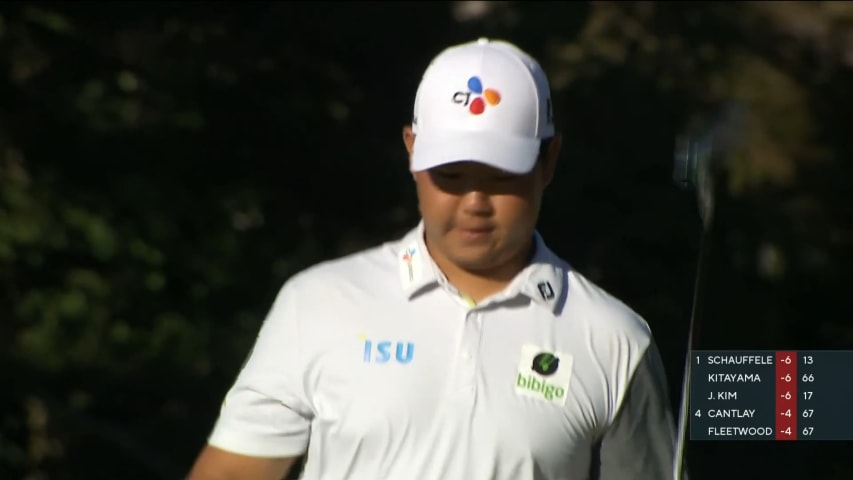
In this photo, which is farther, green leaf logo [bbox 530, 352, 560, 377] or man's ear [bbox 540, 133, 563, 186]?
man's ear [bbox 540, 133, 563, 186]

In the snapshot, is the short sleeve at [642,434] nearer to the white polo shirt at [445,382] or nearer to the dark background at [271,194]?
the white polo shirt at [445,382]

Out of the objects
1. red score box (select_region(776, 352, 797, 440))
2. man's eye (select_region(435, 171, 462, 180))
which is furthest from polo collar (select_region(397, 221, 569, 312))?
red score box (select_region(776, 352, 797, 440))

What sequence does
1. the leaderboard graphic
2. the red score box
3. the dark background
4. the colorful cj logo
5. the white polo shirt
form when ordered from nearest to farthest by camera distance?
the white polo shirt < the colorful cj logo < the leaderboard graphic < the red score box < the dark background

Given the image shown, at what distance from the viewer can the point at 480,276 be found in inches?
69.3

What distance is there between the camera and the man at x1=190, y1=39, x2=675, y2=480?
1641 mm

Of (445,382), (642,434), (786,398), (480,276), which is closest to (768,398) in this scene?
(786,398)

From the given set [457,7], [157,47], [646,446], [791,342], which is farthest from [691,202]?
[646,446]

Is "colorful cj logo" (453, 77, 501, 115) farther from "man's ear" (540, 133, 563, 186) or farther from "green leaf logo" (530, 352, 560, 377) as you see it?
"green leaf logo" (530, 352, 560, 377)

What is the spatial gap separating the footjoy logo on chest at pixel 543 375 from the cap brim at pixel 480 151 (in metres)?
0.24

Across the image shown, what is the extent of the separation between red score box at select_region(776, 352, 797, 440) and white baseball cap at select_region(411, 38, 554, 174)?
1.88 metres

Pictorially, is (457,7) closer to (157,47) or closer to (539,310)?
(157,47)

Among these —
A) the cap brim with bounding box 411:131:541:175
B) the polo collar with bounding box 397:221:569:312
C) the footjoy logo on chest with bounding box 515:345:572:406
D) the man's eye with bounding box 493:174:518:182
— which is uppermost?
the cap brim with bounding box 411:131:541:175

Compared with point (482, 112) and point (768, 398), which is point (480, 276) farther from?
point (768, 398)

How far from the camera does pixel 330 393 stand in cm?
166
